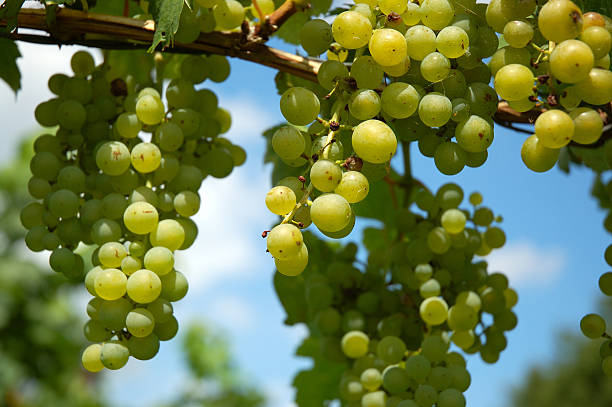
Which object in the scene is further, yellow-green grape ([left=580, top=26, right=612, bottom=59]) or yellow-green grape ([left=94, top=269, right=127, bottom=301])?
yellow-green grape ([left=94, top=269, right=127, bottom=301])

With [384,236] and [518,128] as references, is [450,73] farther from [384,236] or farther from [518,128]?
[384,236]

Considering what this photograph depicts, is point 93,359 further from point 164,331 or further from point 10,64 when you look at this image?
point 10,64

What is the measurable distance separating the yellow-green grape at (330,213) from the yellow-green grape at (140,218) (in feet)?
0.71

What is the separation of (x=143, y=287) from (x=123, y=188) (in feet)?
0.44

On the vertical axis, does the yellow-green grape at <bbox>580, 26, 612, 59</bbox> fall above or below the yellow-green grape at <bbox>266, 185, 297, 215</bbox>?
above

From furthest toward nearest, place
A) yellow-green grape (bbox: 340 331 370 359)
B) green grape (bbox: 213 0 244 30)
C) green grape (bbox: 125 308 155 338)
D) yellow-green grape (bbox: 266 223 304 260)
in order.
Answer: yellow-green grape (bbox: 340 331 370 359) < green grape (bbox: 213 0 244 30) < green grape (bbox: 125 308 155 338) < yellow-green grape (bbox: 266 223 304 260)

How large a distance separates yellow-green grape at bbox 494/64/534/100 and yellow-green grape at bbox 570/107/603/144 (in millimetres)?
43

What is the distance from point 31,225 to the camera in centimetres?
67

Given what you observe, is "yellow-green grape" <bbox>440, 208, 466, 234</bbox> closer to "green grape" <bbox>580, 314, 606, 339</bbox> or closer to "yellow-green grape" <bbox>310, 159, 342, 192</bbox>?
"green grape" <bbox>580, 314, 606, 339</bbox>

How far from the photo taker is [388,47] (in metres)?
0.50

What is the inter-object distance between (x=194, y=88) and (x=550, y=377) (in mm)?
19122

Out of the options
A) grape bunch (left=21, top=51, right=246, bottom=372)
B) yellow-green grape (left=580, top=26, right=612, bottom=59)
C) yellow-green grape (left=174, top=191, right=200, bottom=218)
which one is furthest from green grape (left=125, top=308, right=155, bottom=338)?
yellow-green grape (left=580, top=26, right=612, bottom=59)

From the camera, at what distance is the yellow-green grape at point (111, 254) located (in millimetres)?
A: 586

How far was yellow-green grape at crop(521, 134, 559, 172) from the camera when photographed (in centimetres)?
46
